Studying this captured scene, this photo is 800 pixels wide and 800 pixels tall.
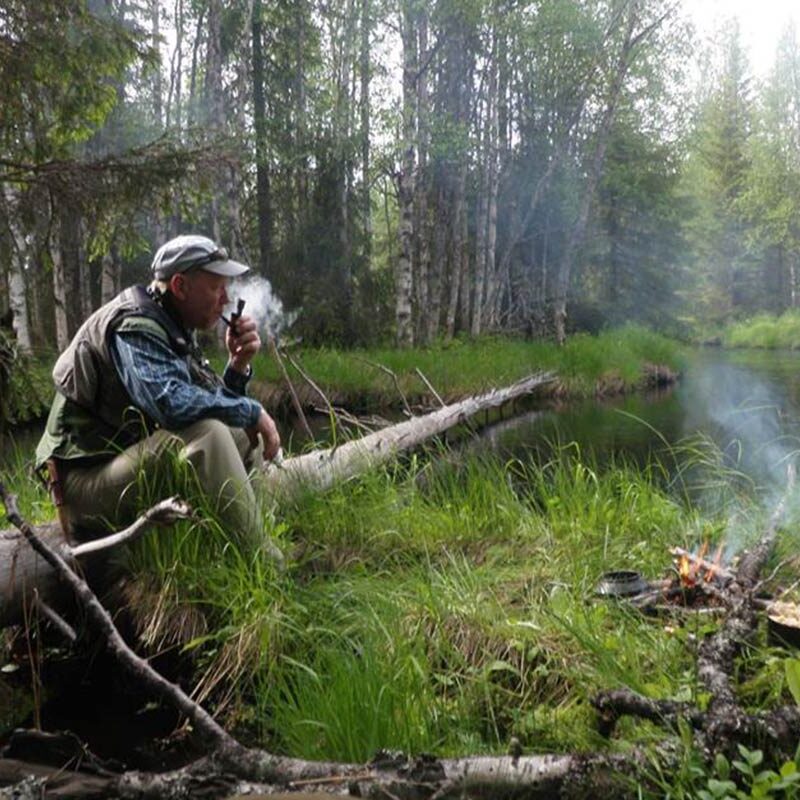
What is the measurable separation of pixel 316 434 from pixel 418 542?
6213 millimetres

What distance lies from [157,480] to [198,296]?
703 mm

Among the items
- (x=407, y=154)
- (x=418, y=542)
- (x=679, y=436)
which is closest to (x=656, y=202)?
(x=407, y=154)

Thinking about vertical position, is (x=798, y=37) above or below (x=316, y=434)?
above

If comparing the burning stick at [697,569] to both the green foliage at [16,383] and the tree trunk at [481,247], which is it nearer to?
the green foliage at [16,383]

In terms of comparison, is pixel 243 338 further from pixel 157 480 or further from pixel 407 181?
pixel 407 181

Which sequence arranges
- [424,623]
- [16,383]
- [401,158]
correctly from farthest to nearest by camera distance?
[401,158], [16,383], [424,623]

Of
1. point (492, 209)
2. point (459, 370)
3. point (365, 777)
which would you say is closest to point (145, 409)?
point (365, 777)

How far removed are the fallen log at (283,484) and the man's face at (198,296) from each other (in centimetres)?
89

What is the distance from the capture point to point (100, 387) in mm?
3006

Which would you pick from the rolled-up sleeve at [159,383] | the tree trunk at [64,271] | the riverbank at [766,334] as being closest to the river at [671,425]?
the tree trunk at [64,271]

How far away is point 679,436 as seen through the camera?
899cm

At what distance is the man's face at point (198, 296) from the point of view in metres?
3.04

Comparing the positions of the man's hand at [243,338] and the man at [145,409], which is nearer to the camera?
the man at [145,409]

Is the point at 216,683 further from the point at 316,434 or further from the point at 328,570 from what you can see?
the point at 316,434
